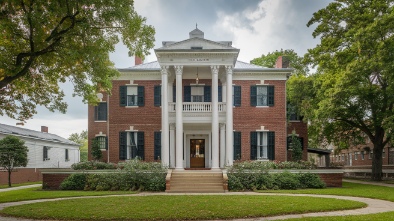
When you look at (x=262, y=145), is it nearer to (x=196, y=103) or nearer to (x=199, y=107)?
(x=199, y=107)

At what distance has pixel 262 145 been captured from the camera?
2712cm

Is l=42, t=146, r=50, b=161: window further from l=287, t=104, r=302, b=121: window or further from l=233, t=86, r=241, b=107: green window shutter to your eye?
l=287, t=104, r=302, b=121: window

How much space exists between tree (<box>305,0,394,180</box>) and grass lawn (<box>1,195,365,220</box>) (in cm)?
1204

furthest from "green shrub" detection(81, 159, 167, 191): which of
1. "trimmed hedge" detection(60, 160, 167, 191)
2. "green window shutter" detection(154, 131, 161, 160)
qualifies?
"green window shutter" detection(154, 131, 161, 160)

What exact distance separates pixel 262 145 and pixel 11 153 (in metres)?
19.0

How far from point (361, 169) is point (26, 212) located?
43152 mm

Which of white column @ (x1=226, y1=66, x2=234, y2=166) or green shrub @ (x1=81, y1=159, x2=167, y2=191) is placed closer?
green shrub @ (x1=81, y1=159, x2=167, y2=191)

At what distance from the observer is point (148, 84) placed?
1080 inches

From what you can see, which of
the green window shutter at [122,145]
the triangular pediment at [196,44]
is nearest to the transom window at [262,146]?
the triangular pediment at [196,44]

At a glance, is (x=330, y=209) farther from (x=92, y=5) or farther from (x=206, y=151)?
(x=206, y=151)

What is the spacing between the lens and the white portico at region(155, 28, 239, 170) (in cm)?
A: 2408

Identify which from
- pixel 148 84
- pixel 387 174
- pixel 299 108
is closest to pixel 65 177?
pixel 148 84

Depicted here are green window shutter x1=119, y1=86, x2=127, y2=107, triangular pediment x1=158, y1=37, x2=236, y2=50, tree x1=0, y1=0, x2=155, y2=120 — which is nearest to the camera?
tree x1=0, y1=0, x2=155, y2=120

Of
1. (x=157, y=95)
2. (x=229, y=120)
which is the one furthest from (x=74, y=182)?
(x=229, y=120)
